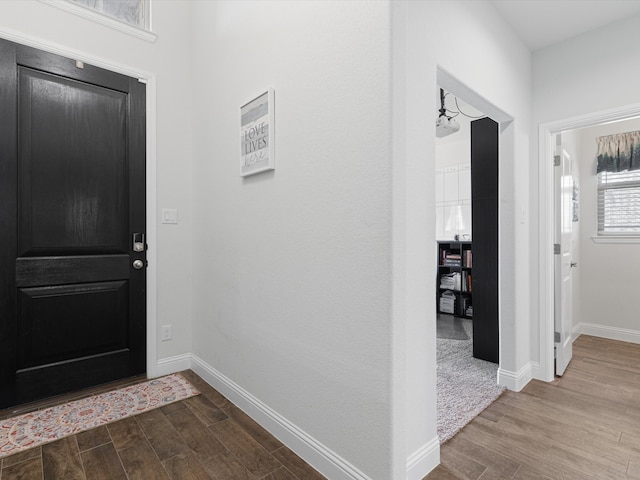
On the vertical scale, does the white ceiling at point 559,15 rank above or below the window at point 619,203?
above

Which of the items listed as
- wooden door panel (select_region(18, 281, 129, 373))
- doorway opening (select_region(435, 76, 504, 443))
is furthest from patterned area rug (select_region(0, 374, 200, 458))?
doorway opening (select_region(435, 76, 504, 443))

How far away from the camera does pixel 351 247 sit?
4.69 feet

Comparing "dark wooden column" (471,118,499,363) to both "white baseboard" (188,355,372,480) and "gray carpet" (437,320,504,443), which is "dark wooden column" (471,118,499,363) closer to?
"gray carpet" (437,320,504,443)

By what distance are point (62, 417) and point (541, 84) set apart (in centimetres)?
403

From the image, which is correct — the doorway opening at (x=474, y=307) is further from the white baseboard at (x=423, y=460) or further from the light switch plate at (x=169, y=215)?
the light switch plate at (x=169, y=215)

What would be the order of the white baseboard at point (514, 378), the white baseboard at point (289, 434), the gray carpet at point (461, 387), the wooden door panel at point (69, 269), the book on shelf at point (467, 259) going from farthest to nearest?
the book on shelf at point (467, 259) < the white baseboard at point (514, 378) < the wooden door panel at point (69, 269) < the gray carpet at point (461, 387) < the white baseboard at point (289, 434)

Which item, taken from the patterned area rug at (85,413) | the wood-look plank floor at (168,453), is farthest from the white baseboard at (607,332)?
the patterned area rug at (85,413)

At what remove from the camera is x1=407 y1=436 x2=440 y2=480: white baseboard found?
1475mm

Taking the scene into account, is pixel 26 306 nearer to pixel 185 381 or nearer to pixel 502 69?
pixel 185 381

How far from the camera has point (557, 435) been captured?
1.88 m

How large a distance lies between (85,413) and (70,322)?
2.00 feet

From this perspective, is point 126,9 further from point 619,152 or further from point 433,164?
point 619,152

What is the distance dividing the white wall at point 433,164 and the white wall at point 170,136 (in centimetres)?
195

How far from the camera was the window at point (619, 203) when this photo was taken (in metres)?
3.61
